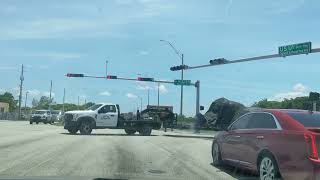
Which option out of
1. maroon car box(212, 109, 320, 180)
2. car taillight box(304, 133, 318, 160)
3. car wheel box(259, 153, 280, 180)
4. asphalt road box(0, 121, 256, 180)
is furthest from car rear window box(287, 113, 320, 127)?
asphalt road box(0, 121, 256, 180)

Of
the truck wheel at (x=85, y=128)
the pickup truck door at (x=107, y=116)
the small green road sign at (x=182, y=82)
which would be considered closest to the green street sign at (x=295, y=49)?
the pickup truck door at (x=107, y=116)

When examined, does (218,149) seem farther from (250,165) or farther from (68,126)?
(68,126)

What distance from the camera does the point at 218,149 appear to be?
15289mm

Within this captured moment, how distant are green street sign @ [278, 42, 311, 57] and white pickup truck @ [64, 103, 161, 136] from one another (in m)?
9.85

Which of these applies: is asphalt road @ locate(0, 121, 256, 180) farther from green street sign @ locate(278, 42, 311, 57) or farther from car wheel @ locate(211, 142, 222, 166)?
green street sign @ locate(278, 42, 311, 57)

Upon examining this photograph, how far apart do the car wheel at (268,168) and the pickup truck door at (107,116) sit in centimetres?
2566

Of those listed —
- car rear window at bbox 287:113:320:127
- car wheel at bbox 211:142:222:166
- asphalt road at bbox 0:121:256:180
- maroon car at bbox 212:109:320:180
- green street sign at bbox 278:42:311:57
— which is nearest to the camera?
maroon car at bbox 212:109:320:180

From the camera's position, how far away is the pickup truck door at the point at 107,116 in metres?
37.0

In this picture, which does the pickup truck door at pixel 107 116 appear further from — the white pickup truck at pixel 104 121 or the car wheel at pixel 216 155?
the car wheel at pixel 216 155

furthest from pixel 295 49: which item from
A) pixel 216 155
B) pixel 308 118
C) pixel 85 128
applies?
pixel 308 118

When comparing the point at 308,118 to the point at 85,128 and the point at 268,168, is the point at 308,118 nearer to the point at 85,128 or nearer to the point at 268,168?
the point at 268,168

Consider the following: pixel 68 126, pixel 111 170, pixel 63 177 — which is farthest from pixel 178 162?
pixel 68 126

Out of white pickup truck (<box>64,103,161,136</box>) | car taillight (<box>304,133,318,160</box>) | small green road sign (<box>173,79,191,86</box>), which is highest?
small green road sign (<box>173,79,191,86</box>)

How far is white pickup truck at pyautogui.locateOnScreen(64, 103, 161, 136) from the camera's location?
36.1m
